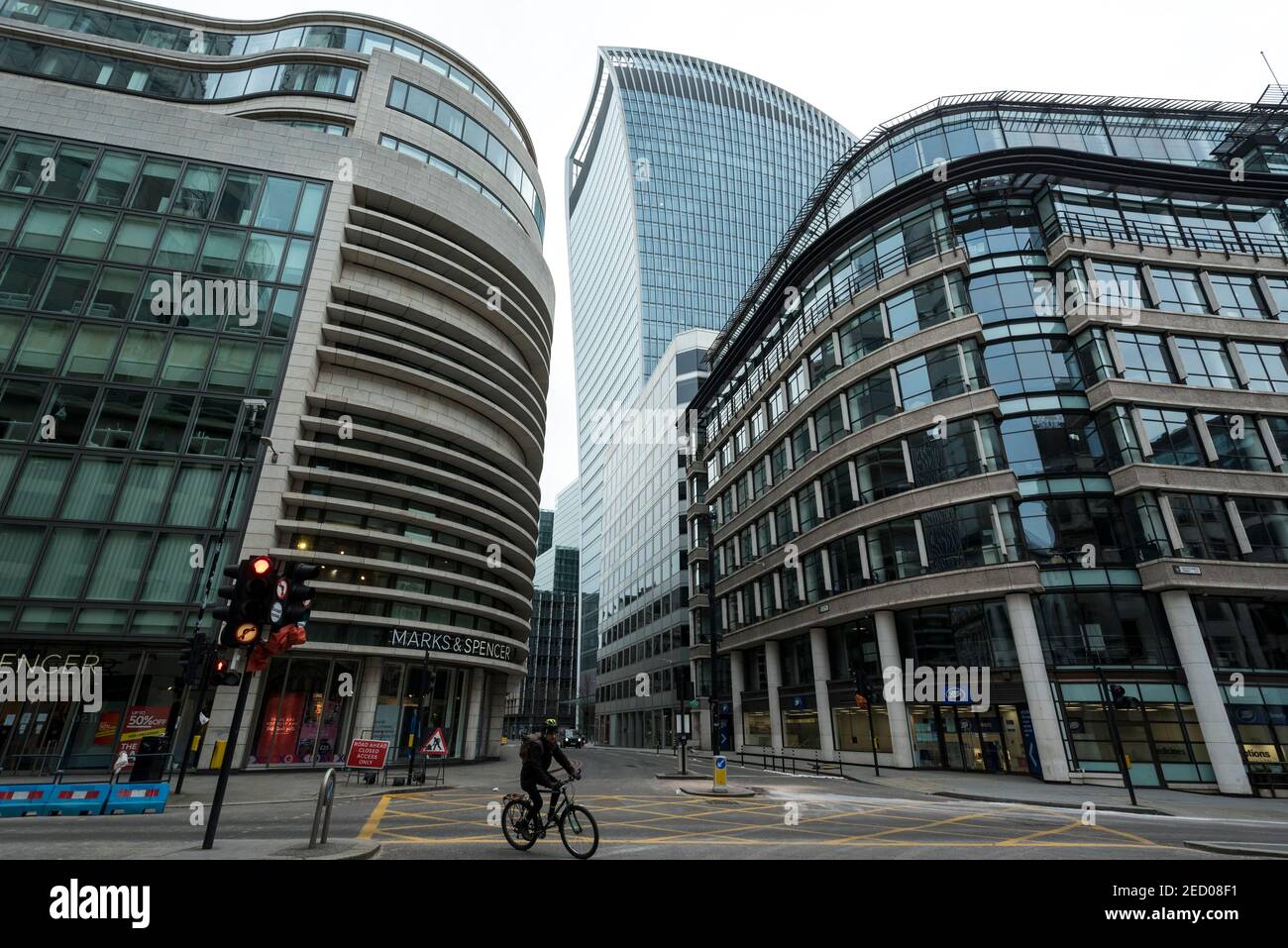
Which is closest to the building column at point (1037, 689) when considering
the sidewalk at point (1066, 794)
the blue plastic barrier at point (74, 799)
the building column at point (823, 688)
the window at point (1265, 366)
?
the sidewalk at point (1066, 794)

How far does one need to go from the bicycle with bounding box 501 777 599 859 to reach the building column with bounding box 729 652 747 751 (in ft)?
127

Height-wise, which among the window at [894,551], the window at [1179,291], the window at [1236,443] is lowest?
the window at [894,551]

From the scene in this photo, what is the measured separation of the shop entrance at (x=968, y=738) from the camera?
83.2 feet

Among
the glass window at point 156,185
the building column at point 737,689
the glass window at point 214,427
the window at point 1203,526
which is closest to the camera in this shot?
the window at point 1203,526

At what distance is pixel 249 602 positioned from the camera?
8883 mm

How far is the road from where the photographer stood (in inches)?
358

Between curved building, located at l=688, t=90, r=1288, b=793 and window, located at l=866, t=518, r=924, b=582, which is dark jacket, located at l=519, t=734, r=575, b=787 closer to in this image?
curved building, located at l=688, t=90, r=1288, b=793

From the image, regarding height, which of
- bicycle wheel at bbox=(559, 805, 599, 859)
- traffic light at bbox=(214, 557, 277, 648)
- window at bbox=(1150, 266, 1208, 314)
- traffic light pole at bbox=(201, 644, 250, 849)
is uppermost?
window at bbox=(1150, 266, 1208, 314)

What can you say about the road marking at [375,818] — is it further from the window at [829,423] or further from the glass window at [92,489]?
the window at [829,423]

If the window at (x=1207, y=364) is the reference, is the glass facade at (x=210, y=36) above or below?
above

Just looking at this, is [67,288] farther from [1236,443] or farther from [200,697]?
[1236,443]

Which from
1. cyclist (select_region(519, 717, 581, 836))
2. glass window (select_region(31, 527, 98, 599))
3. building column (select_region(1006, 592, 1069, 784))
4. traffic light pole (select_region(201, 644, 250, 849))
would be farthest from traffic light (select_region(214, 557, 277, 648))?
building column (select_region(1006, 592, 1069, 784))

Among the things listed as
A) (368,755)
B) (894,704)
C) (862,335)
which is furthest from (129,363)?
(894,704)

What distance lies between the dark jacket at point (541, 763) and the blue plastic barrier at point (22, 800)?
12973 mm
